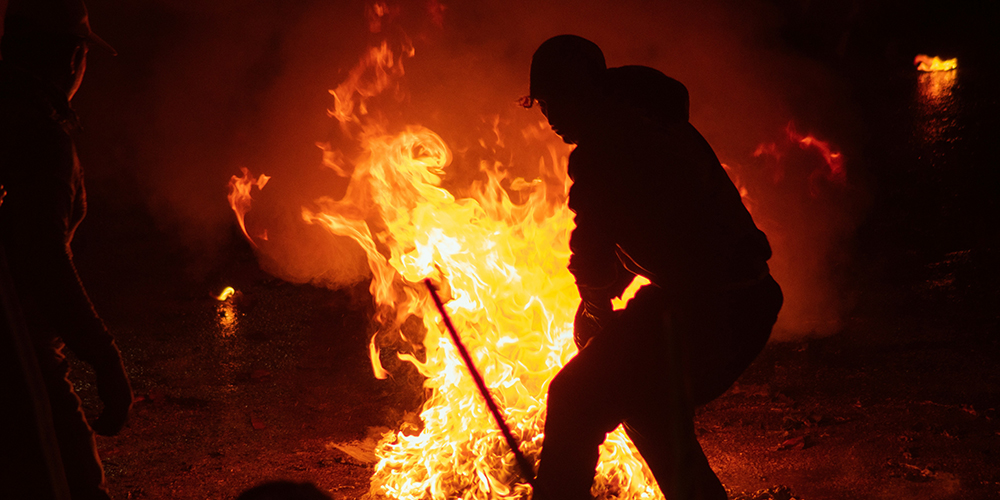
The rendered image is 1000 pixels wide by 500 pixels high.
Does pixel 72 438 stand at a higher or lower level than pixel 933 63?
lower

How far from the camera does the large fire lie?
3.72 m

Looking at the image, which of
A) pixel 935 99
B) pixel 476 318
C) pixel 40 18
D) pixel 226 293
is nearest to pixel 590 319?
pixel 476 318

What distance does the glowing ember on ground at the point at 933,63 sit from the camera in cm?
1384

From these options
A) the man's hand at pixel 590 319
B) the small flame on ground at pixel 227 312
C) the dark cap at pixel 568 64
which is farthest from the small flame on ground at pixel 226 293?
the dark cap at pixel 568 64

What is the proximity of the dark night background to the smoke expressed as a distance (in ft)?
0.11

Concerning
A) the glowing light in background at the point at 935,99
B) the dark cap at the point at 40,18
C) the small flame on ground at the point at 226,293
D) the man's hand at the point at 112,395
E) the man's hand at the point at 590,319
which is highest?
the glowing light in background at the point at 935,99

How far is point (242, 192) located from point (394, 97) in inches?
103

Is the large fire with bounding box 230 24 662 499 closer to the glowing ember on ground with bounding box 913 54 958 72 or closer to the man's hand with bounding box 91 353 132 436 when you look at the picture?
the man's hand with bounding box 91 353 132 436

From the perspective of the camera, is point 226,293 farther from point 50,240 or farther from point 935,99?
point 935,99

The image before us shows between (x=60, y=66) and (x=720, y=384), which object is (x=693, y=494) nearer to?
(x=720, y=384)

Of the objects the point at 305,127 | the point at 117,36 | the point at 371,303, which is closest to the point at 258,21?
the point at 305,127

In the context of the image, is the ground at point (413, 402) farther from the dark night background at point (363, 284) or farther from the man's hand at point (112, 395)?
the man's hand at point (112, 395)

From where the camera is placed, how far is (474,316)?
4469 mm

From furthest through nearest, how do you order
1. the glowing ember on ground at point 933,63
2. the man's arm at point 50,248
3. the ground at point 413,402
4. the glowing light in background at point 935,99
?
the glowing ember on ground at point 933,63 → the glowing light in background at point 935,99 → the ground at point 413,402 → the man's arm at point 50,248
